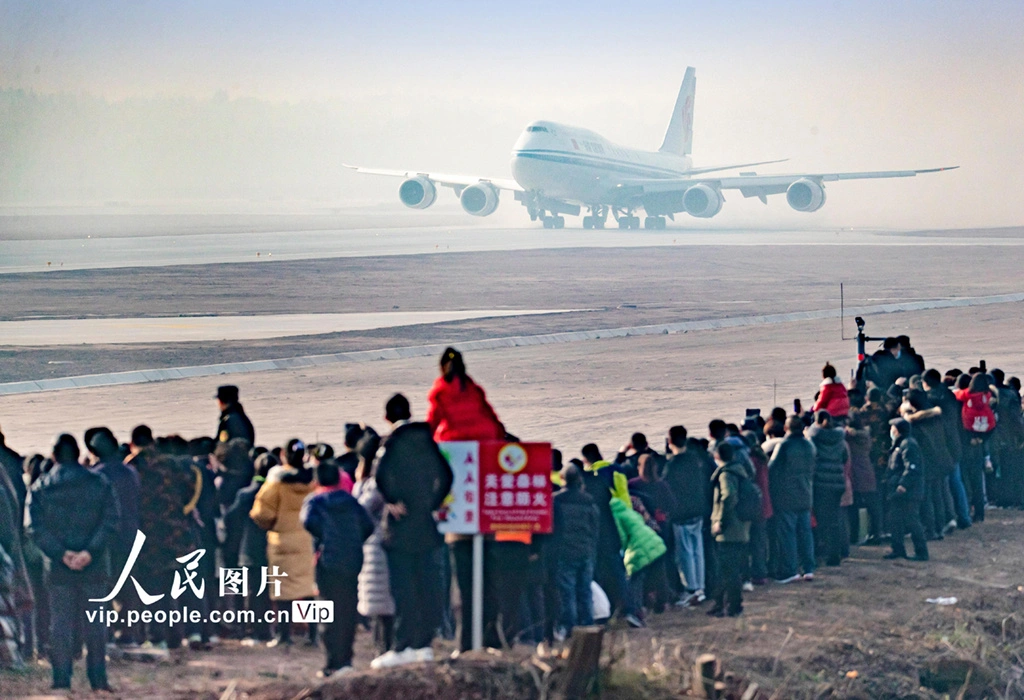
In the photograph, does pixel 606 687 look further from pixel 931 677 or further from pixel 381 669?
pixel 931 677

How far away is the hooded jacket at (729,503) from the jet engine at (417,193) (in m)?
63.6

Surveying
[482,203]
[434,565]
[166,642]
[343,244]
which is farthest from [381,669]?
[482,203]

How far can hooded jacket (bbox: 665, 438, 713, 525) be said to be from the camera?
11172 mm

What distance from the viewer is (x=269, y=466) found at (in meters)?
10.5

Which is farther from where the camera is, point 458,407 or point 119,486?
point 458,407

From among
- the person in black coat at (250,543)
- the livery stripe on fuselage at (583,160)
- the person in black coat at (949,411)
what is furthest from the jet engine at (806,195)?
the person in black coat at (250,543)

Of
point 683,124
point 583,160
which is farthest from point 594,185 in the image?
point 683,124

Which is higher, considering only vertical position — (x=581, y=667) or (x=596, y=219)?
(x=596, y=219)

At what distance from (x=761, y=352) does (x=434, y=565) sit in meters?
19.6

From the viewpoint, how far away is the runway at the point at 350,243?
185 ft

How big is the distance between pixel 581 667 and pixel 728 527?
3086 millimetres

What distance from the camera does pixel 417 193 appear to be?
74.1m

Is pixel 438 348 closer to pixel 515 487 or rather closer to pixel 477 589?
pixel 477 589

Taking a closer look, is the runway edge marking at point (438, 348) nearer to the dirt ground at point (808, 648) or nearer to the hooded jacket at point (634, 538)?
the dirt ground at point (808, 648)
